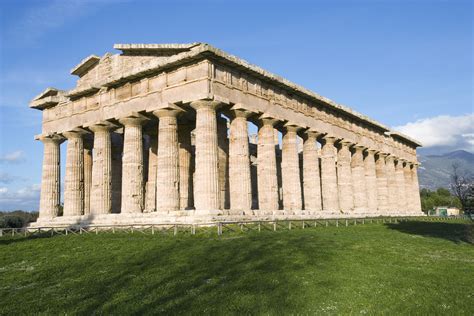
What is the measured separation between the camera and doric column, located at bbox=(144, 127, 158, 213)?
34719mm

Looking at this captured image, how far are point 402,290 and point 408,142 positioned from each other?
5237 cm

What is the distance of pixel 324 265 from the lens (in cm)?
1359

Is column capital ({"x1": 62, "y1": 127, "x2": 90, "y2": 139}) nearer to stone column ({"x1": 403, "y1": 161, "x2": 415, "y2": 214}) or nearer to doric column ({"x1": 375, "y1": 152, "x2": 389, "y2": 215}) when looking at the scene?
doric column ({"x1": 375, "y1": 152, "x2": 389, "y2": 215})

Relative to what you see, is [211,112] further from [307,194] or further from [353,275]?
[353,275]

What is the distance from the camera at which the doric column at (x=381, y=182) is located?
4800cm

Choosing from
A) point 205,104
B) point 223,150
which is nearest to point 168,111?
point 205,104

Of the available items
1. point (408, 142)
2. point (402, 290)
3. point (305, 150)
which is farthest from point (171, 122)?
point (408, 142)

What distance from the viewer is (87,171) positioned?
36.9m

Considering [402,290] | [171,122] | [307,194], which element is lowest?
[402,290]

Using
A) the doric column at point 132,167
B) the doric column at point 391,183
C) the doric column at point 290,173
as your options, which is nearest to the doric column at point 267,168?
the doric column at point 290,173

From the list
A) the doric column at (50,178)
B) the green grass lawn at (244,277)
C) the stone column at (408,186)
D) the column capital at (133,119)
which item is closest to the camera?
the green grass lawn at (244,277)

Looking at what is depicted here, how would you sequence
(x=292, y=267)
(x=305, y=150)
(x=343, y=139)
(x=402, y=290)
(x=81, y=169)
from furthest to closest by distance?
(x=343, y=139) < (x=305, y=150) < (x=81, y=169) < (x=292, y=267) < (x=402, y=290)

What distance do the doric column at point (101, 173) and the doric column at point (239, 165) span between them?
A: 377 inches

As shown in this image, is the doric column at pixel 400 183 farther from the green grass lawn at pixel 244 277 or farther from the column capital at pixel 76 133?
the column capital at pixel 76 133
